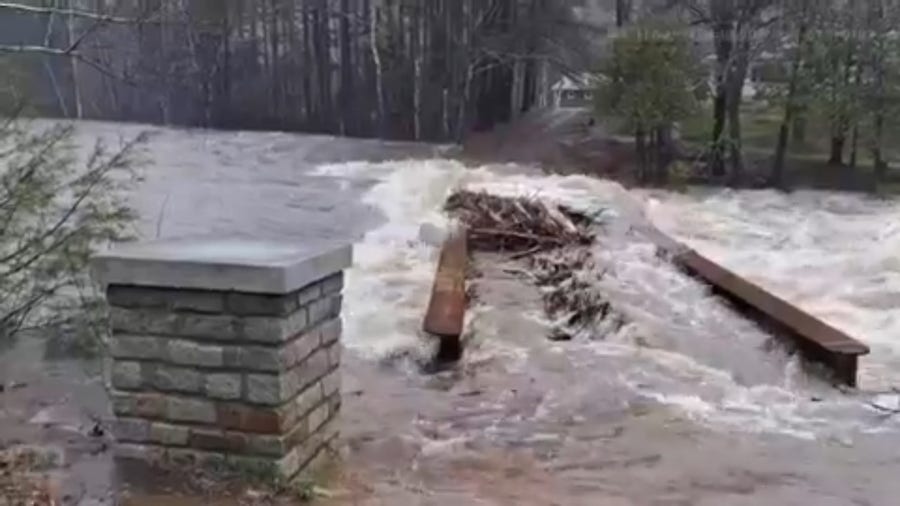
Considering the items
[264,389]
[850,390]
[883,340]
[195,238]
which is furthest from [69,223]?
[883,340]

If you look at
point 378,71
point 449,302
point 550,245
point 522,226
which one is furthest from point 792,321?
point 378,71

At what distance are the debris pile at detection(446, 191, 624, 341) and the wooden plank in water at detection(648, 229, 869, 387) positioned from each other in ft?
2.50

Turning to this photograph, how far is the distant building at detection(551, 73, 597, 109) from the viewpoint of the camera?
50.5ft

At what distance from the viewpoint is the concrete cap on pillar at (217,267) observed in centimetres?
292

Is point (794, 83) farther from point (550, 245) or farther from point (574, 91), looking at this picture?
point (550, 245)

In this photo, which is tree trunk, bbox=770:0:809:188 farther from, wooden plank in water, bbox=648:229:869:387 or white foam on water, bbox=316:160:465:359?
wooden plank in water, bbox=648:229:869:387

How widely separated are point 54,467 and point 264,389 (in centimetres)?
95

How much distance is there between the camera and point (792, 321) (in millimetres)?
5637

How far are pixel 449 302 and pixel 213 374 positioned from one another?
3.00 m

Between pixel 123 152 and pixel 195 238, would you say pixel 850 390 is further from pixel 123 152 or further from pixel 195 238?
pixel 123 152

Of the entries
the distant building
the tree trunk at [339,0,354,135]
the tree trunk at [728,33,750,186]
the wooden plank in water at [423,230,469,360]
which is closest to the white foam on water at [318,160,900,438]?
the wooden plank in water at [423,230,469,360]

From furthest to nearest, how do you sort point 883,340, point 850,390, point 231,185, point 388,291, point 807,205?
point 231,185 < point 807,205 < point 388,291 < point 883,340 < point 850,390

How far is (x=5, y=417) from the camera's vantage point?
4234 millimetres

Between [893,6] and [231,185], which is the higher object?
[893,6]
